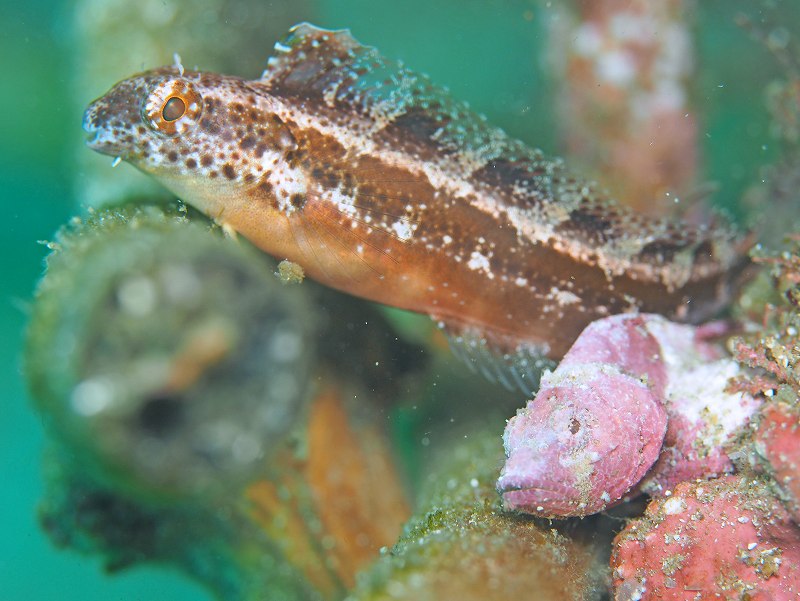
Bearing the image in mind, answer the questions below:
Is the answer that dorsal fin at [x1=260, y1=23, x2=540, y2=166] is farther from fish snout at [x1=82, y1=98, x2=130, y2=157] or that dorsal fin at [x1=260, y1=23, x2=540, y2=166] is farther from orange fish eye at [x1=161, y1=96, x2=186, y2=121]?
fish snout at [x1=82, y1=98, x2=130, y2=157]

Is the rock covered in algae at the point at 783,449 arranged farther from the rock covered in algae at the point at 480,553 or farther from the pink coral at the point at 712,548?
the rock covered in algae at the point at 480,553

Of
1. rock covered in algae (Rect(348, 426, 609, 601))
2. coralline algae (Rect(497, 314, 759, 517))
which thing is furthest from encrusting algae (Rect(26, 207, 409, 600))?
coralline algae (Rect(497, 314, 759, 517))

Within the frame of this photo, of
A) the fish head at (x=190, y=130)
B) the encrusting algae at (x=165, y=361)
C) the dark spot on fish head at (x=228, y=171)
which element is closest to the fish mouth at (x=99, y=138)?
the fish head at (x=190, y=130)

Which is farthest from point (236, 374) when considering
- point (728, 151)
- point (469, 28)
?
point (728, 151)

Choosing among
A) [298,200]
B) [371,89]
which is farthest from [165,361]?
[371,89]

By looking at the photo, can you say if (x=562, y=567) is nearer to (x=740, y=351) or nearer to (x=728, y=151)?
(x=740, y=351)

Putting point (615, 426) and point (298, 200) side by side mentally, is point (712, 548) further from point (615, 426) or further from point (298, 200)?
point (298, 200)
